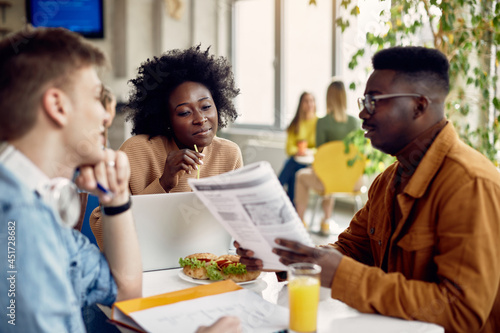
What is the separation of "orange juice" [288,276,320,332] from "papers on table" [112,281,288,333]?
0.26 feet

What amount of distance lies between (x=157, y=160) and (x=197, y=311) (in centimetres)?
102

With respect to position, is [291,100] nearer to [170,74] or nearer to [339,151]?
[339,151]

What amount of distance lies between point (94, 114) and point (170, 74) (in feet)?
3.93

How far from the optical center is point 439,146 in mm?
1301

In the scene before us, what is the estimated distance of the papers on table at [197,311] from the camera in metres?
1.06

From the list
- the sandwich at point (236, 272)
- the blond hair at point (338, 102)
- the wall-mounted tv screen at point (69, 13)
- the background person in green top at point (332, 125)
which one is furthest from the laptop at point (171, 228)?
the wall-mounted tv screen at point (69, 13)

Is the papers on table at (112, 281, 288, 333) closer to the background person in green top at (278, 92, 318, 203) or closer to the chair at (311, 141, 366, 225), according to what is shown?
the chair at (311, 141, 366, 225)

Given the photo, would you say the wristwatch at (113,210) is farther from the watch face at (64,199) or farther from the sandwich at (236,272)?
the sandwich at (236,272)

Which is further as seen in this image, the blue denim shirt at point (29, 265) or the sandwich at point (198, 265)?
the sandwich at point (198, 265)

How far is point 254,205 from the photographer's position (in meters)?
1.08

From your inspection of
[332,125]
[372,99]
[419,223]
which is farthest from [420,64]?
[332,125]

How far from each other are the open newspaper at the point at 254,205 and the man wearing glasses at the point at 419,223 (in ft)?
0.15

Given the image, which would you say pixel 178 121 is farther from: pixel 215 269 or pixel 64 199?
pixel 64 199

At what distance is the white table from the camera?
1.08 metres
